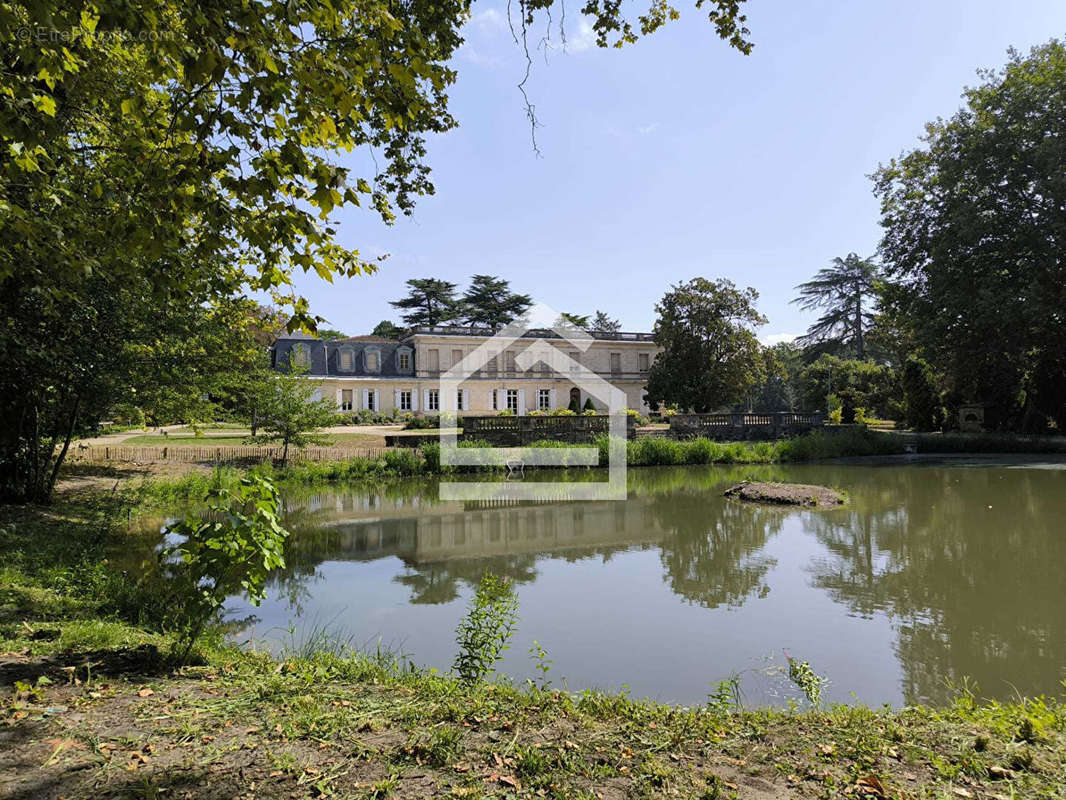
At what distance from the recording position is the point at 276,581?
6.23 m

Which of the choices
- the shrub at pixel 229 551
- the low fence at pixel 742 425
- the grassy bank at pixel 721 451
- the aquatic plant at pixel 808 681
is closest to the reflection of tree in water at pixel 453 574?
the shrub at pixel 229 551

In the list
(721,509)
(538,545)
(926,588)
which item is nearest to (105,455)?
(538,545)

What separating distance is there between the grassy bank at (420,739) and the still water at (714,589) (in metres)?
0.75

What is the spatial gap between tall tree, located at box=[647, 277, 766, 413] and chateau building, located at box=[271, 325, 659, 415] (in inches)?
193

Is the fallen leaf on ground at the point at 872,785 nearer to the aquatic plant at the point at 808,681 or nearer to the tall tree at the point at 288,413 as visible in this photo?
the aquatic plant at the point at 808,681

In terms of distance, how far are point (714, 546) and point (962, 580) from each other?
106 inches

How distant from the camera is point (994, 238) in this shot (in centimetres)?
1917

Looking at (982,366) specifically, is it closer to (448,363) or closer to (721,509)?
(721,509)

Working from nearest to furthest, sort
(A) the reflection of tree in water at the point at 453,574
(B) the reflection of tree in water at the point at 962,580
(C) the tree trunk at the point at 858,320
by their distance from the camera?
(B) the reflection of tree in water at the point at 962,580 → (A) the reflection of tree in water at the point at 453,574 → (C) the tree trunk at the point at 858,320

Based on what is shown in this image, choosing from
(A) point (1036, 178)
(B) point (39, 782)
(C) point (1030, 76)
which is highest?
(C) point (1030, 76)

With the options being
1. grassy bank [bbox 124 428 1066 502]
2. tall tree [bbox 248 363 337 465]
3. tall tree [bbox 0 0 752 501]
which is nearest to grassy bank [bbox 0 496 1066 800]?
tall tree [bbox 0 0 752 501]

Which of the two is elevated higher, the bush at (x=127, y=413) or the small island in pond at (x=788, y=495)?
the bush at (x=127, y=413)

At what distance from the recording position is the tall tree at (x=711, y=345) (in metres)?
27.3

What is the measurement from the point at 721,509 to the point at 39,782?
10.1 m
